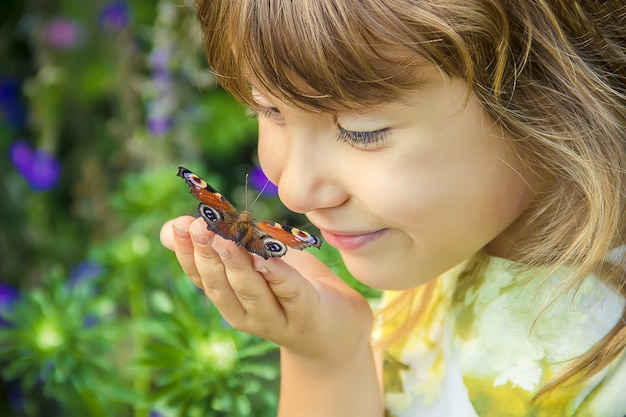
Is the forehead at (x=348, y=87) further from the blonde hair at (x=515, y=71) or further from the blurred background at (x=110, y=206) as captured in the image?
the blurred background at (x=110, y=206)

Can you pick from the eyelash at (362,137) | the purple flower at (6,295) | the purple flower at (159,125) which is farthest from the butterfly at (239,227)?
the purple flower at (6,295)

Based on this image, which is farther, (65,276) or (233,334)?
(65,276)

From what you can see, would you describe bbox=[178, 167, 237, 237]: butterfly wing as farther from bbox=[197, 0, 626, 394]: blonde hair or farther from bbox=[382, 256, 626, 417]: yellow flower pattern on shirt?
bbox=[382, 256, 626, 417]: yellow flower pattern on shirt

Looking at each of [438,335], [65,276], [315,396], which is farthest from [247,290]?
[65,276]

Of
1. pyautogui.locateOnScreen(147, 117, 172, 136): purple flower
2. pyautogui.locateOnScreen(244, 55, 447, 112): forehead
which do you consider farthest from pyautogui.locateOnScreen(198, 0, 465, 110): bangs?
pyautogui.locateOnScreen(147, 117, 172, 136): purple flower

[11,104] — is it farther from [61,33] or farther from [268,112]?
[268,112]

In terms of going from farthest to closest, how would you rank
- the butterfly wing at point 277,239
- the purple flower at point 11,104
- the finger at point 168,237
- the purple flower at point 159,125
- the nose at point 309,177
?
the purple flower at point 11,104 < the purple flower at point 159,125 < the finger at point 168,237 < the nose at point 309,177 < the butterfly wing at point 277,239

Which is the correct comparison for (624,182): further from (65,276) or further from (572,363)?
(65,276)
